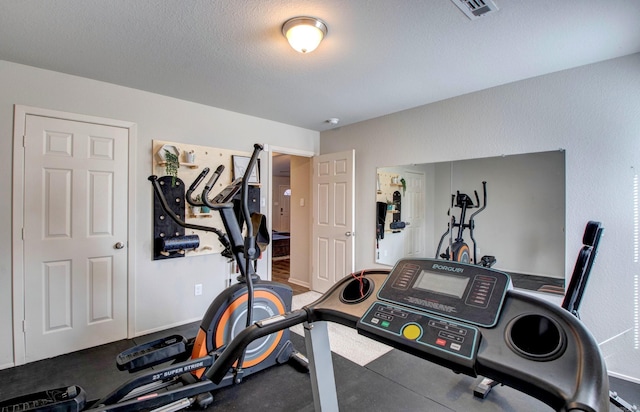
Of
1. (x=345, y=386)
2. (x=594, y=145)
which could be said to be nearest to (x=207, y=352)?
(x=345, y=386)

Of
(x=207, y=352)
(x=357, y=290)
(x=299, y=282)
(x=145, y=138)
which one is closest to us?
(x=357, y=290)

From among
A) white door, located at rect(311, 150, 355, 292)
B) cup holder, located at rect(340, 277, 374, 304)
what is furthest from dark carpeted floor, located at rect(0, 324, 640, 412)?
white door, located at rect(311, 150, 355, 292)

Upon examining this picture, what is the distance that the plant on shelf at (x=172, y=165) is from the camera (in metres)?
3.14

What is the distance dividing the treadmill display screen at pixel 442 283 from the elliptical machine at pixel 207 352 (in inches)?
48.4

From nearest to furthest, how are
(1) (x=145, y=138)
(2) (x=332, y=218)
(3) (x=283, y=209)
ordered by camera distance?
(1) (x=145, y=138) < (2) (x=332, y=218) < (3) (x=283, y=209)

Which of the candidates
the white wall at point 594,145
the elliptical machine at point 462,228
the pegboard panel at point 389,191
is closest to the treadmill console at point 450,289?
the white wall at point 594,145

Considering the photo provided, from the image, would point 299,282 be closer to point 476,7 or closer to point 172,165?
point 172,165

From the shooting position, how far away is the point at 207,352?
2.11m

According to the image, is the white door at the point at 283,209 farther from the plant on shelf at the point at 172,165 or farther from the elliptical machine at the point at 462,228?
the elliptical machine at the point at 462,228

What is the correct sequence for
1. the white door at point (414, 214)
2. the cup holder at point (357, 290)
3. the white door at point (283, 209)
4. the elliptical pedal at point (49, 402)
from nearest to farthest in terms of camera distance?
the cup holder at point (357, 290) < the elliptical pedal at point (49, 402) < the white door at point (414, 214) < the white door at point (283, 209)

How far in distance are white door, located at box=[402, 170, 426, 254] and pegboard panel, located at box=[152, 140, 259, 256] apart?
2.10 m

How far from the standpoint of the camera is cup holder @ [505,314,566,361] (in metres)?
0.83

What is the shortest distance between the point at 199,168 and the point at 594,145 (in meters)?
3.62

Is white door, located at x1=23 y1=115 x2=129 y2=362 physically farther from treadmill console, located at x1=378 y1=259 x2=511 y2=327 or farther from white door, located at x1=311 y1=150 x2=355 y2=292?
treadmill console, located at x1=378 y1=259 x2=511 y2=327
